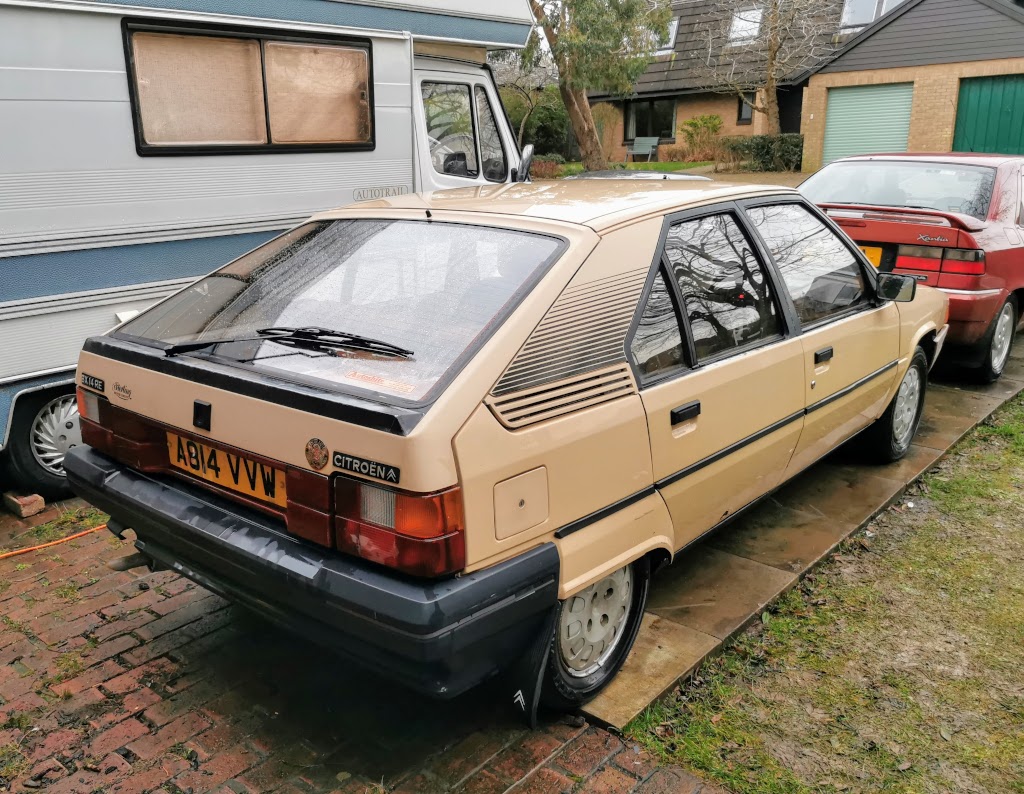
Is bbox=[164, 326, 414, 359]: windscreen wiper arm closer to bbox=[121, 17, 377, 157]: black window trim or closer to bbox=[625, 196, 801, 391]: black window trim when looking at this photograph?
bbox=[625, 196, 801, 391]: black window trim

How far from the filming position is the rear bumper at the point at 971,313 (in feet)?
20.8

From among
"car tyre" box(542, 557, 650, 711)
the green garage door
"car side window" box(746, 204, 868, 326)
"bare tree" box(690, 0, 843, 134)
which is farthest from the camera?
"bare tree" box(690, 0, 843, 134)

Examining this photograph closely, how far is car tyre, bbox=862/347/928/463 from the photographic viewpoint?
5.13m

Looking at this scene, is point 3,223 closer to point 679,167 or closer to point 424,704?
point 424,704

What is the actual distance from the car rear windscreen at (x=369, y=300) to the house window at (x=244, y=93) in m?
1.99

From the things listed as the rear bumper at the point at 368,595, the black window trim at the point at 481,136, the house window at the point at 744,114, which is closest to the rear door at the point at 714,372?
the rear bumper at the point at 368,595

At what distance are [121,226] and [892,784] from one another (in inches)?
176

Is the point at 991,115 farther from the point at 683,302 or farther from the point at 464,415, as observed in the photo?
the point at 464,415

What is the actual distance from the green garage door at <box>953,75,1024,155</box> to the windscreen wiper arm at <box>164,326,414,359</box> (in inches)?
844

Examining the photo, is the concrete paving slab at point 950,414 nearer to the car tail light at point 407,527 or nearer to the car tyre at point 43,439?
the car tail light at point 407,527

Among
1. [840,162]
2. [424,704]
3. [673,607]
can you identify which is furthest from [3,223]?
[840,162]

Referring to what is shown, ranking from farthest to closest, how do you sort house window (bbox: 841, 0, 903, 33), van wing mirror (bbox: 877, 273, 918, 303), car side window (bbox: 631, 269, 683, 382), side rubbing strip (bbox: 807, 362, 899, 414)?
1. house window (bbox: 841, 0, 903, 33)
2. van wing mirror (bbox: 877, 273, 918, 303)
3. side rubbing strip (bbox: 807, 362, 899, 414)
4. car side window (bbox: 631, 269, 683, 382)

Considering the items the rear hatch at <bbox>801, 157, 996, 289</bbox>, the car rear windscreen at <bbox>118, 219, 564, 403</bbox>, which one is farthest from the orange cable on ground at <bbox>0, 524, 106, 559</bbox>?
the rear hatch at <bbox>801, 157, 996, 289</bbox>

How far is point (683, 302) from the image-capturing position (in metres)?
3.28
